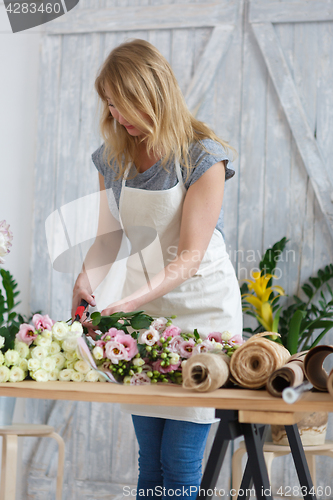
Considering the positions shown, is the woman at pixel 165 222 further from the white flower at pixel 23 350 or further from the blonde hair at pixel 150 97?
the white flower at pixel 23 350

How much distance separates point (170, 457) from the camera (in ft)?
3.90

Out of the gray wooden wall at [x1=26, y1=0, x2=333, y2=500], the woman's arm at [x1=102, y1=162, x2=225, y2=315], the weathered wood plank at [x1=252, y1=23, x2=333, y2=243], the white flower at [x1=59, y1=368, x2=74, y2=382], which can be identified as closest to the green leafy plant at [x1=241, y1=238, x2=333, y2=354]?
the gray wooden wall at [x1=26, y1=0, x2=333, y2=500]

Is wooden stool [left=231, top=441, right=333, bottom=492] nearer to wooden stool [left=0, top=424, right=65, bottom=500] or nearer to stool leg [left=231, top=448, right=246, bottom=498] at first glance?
stool leg [left=231, top=448, right=246, bottom=498]

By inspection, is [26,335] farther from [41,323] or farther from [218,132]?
[218,132]

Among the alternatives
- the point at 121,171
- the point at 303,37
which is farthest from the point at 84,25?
the point at 121,171

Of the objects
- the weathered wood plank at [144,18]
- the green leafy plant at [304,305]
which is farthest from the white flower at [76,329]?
the weathered wood plank at [144,18]

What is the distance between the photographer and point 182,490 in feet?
3.83

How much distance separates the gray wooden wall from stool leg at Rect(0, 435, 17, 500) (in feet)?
1.97

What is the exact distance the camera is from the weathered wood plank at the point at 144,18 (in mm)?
2531

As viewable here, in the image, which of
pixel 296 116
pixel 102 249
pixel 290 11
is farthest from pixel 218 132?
pixel 102 249

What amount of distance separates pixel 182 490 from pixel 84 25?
2.31 metres

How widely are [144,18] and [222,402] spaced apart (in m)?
2.23

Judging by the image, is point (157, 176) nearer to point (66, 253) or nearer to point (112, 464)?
point (66, 253)

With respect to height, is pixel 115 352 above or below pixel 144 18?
below
